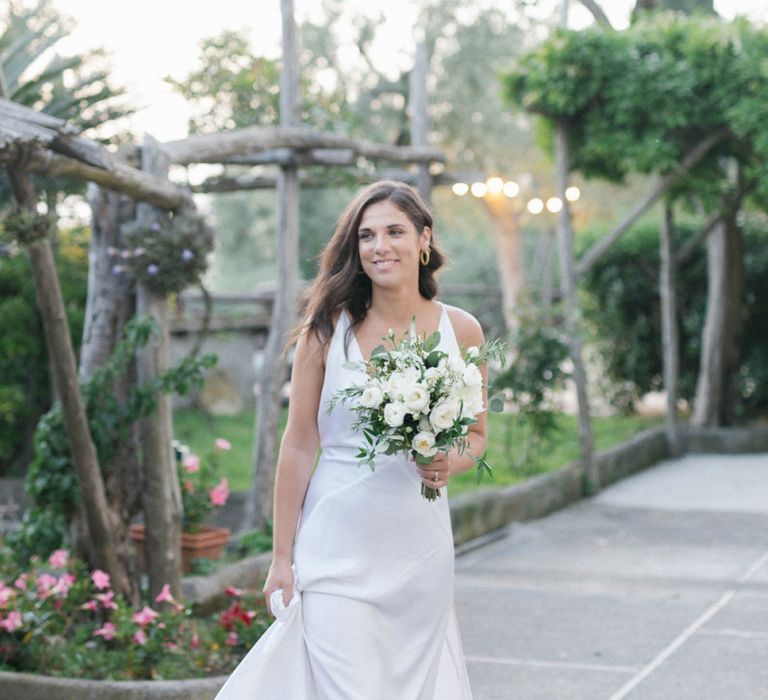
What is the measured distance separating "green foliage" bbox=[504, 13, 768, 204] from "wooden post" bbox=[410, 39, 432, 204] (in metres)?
1.16

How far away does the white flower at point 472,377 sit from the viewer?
10.8 feet

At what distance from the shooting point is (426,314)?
373cm

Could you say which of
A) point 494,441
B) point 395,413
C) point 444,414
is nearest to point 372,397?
point 395,413

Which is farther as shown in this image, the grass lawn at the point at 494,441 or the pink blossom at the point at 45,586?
the grass lawn at the point at 494,441

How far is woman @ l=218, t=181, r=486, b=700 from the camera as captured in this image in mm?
3375

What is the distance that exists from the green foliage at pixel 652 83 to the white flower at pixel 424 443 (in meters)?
8.41

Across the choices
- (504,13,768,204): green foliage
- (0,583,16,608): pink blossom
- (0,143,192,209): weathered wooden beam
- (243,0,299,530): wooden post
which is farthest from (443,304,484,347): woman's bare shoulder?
(504,13,768,204): green foliage

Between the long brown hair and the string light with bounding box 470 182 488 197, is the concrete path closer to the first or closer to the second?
the long brown hair

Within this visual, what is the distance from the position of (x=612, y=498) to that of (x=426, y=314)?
7.80m

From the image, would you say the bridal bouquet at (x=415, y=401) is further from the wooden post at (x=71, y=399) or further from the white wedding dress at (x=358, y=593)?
the wooden post at (x=71, y=399)

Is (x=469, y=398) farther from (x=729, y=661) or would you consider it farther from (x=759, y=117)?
(x=759, y=117)

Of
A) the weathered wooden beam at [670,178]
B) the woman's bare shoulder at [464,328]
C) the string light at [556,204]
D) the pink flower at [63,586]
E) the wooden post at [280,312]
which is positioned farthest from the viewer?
the weathered wooden beam at [670,178]

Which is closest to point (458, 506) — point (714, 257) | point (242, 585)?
point (242, 585)

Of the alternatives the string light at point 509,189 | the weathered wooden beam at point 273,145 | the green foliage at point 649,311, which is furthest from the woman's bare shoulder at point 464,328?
the green foliage at point 649,311
